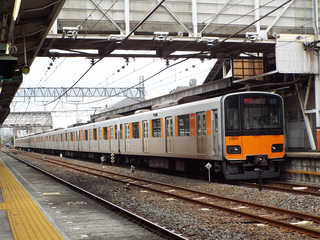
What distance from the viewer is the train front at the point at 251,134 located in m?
12.1

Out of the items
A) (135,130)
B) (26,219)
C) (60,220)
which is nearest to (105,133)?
(135,130)

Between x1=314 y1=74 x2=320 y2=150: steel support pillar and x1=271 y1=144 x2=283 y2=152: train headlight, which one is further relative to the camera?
x1=314 y1=74 x2=320 y2=150: steel support pillar

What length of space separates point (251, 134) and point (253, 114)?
0.64 metres

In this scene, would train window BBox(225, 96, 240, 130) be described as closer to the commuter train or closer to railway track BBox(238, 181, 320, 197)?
the commuter train

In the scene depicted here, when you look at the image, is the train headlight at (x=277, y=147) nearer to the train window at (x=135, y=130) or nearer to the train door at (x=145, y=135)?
the train door at (x=145, y=135)

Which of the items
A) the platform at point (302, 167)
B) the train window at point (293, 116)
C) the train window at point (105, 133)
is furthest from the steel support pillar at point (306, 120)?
the train window at point (105, 133)

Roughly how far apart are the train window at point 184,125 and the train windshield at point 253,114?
96.9 inches

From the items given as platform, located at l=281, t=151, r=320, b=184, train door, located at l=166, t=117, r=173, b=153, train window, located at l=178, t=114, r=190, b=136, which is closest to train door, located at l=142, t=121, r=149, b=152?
train door, located at l=166, t=117, r=173, b=153

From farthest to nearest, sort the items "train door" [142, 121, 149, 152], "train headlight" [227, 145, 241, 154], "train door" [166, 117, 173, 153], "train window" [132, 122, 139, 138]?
"train window" [132, 122, 139, 138]
"train door" [142, 121, 149, 152]
"train door" [166, 117, 173, 153]
"train headlight" [227, 145, 241, 154]

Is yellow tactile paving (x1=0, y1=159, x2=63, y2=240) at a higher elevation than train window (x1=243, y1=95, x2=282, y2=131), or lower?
lower

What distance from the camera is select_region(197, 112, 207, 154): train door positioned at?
13.3m

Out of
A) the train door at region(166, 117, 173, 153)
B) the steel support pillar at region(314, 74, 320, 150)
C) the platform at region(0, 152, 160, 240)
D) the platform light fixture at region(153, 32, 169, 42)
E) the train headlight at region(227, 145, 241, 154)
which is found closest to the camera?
the platform at region(0, 152, 160, 240)

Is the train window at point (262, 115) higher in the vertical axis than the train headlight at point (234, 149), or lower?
higher

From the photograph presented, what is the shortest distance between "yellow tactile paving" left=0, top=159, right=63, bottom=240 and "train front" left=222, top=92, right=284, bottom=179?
5.82 metres
